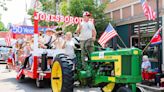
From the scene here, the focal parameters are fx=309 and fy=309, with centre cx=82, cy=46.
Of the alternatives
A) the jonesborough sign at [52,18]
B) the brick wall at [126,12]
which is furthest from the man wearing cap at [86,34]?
the brick wall at [126,12]

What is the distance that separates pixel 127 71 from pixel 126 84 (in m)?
0.35

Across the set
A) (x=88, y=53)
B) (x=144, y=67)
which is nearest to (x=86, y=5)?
(x=144, y=67)

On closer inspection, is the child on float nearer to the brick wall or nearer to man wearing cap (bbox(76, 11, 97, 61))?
man wearing cap (bbox(76, 11, 97, 61))

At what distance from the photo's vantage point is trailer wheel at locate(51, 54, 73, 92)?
7371mm

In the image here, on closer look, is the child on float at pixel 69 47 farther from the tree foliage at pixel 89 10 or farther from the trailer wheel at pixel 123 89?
the tree foliage at pixel 89 10

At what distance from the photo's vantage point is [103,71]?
24.2 feet

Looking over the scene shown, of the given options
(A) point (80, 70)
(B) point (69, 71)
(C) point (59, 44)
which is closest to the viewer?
(B) point (69, 71)

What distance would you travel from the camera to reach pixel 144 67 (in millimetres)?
11383

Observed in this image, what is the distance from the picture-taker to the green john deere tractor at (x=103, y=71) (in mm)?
6496

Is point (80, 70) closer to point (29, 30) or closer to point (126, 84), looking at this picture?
A: point (126, 84)

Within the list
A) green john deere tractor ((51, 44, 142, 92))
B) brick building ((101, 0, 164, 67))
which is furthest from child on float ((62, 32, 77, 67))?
brick building ((101, 0, 164, 67))

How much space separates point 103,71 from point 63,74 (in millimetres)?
961

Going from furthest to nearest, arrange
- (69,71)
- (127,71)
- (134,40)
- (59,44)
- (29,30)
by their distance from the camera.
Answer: (134,40) < (29,30) < (59,44) < (69,71) < (127,71)

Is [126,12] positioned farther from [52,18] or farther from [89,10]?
[52,18]
